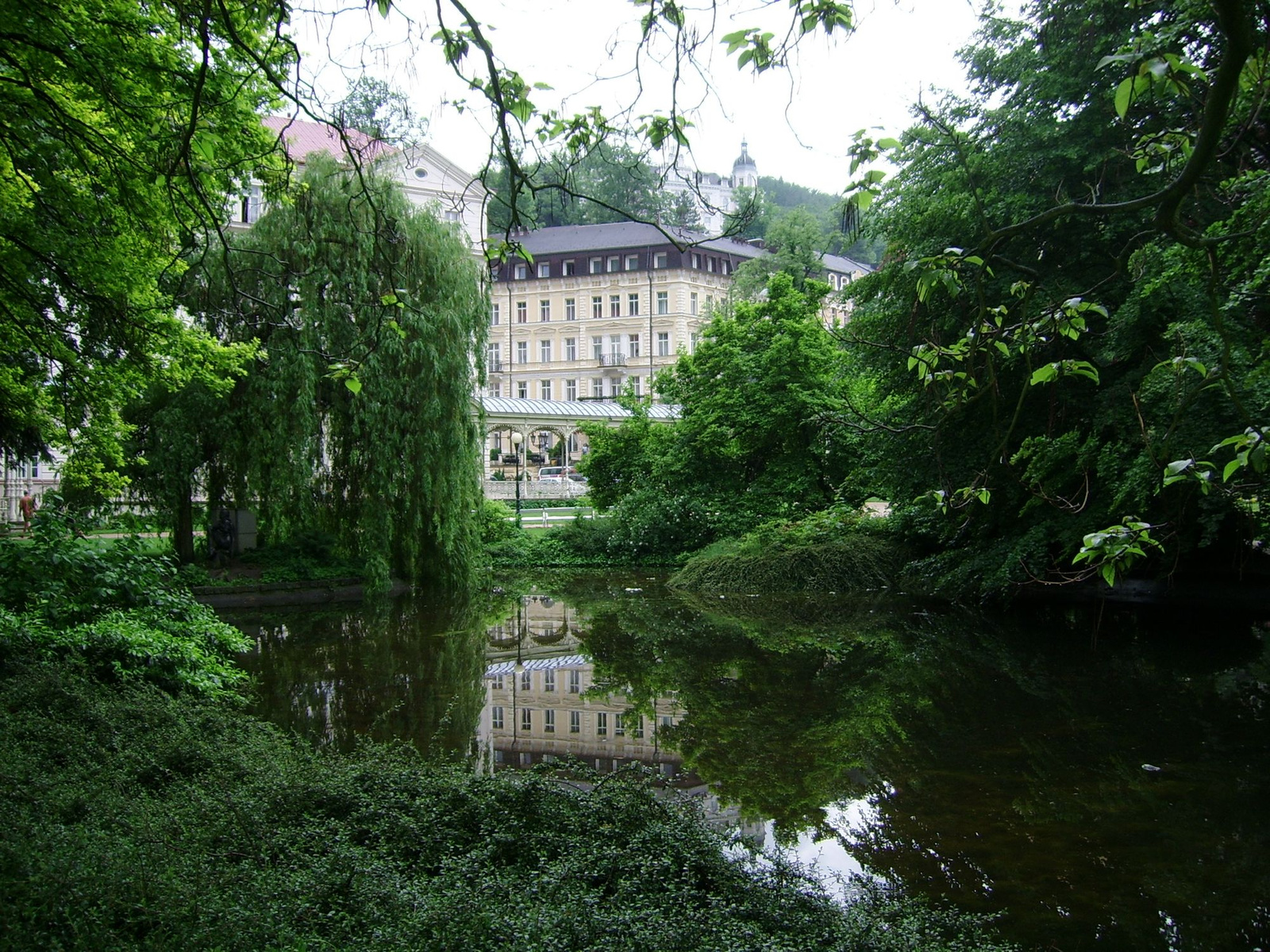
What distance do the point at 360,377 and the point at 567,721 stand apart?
8269 millimetres

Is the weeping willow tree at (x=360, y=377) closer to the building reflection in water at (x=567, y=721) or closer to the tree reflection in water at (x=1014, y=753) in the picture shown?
the building reflection in water at (x=567, y=721)

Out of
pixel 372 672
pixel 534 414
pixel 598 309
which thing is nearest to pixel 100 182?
pixel 372 672

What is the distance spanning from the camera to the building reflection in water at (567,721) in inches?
295

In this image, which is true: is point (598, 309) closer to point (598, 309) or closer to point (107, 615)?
point (598, 309)

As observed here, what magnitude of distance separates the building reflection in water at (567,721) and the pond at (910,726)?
0.04 metres

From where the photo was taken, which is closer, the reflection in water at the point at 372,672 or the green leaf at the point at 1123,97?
the green leaf at the point at 1123,97

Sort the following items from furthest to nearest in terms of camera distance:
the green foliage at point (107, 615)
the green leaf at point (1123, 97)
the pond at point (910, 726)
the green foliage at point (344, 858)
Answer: the green foliage at point (107, 615) → the pond at point (910, 726) → the green foliage at point (344, 858) → the green leaf at point (1123, 97)

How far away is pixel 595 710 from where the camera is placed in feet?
32.2

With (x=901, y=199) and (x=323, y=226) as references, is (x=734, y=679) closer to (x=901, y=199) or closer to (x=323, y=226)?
(x=901, y=199)

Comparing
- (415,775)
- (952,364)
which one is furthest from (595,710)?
(952,364)

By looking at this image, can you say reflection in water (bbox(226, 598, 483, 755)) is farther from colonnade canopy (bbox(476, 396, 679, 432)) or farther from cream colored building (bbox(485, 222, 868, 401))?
cream colored building (bbox(485, 222, 868, 401))

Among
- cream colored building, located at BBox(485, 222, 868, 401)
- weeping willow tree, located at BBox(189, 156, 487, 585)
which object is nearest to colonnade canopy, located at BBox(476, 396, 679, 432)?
weeping willow tree, located at BBox(189, 156, 487, 585)

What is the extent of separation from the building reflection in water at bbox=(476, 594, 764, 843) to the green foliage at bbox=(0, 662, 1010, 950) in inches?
44.1

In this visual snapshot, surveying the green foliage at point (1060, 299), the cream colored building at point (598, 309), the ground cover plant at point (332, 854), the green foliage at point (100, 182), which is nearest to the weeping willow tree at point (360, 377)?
the green foliage at point (100, 182)
